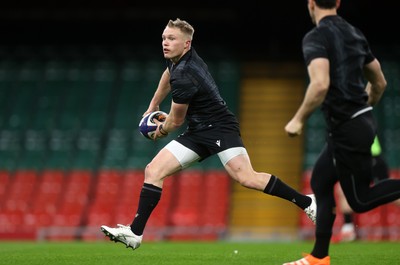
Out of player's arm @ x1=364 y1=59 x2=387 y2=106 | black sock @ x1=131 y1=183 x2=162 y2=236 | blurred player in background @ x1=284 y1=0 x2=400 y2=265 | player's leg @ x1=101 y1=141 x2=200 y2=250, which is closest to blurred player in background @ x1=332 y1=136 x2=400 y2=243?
player's leg @ x1=101 y1=141 x2=200 y2=250

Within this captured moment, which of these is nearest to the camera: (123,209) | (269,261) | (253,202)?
(269,261)

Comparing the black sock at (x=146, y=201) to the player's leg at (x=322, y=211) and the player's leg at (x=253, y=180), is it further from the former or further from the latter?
the player's leg at (x=322, y=211)

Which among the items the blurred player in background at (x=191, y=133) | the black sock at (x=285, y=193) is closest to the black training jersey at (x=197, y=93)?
the blurred player in background at (x=191, y=133)

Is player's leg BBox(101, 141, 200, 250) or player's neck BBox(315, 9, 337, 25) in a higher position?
player's neck BBox(315, 9, 337, 25)

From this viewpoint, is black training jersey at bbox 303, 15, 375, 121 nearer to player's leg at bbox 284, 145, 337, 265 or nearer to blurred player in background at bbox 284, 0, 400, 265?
blurred player in background at bbox 284, 0, 400, 265

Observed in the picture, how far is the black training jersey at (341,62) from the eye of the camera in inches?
200

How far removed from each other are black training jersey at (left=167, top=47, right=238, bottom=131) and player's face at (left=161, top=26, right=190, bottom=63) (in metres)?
0.08

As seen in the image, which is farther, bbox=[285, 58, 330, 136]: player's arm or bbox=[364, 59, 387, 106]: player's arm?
bbox=[364, 59, 387, 106]: player's arm

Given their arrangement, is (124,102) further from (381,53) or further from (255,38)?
(381,53)

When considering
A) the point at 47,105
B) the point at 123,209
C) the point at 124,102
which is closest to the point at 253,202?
the point at 123,209

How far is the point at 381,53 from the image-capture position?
17656mm

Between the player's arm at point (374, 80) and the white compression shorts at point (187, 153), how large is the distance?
1.47 meters

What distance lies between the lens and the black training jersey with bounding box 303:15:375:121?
507cm

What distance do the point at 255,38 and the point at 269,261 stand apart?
40.5 ft
